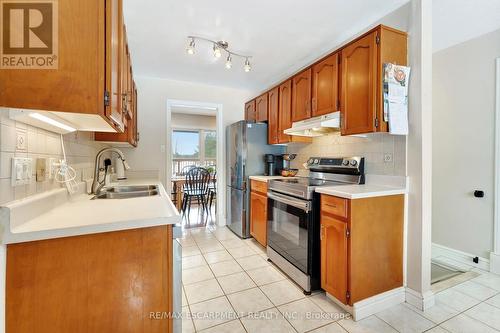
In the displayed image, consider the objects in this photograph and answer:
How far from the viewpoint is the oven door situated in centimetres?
193

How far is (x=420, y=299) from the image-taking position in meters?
1.70

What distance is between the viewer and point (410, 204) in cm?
177

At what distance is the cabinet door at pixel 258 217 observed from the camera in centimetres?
277

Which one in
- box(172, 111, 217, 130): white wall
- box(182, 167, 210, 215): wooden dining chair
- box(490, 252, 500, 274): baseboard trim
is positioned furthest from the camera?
box(172, 111, 217, 130): white wall

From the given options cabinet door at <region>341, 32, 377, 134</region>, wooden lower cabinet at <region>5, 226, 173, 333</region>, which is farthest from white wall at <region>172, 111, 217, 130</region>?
wooden lower cabinet at <region>5, 226, 173, 333</region>

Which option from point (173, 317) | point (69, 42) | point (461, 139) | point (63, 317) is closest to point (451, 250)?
point (461, 139)

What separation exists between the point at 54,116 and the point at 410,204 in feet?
7.67

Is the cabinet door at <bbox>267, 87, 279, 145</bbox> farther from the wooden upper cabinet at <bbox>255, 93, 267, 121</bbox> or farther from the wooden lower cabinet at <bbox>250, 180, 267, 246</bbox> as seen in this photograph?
the wooden lower cabinet at <bbox>250, 180, 267, 246</bbox>

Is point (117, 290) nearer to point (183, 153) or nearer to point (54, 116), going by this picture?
point (54, 116)

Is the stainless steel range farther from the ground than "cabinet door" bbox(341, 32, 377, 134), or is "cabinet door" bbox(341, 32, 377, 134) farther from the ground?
"cabinet door" bbox(341, 32, 377, 134)

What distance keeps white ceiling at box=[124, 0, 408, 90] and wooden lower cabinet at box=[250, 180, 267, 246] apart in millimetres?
1607

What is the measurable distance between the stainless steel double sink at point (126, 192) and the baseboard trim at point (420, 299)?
220cm

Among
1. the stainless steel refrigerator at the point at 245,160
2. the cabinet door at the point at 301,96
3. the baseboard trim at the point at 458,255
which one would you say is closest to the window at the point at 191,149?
the stainless steel refrigerator at the point at 245,160

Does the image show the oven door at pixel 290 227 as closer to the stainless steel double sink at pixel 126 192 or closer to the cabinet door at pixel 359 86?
the cabinet door at pixel 359 86
